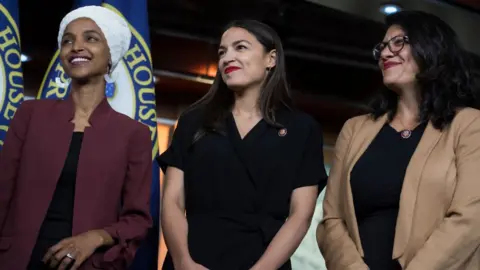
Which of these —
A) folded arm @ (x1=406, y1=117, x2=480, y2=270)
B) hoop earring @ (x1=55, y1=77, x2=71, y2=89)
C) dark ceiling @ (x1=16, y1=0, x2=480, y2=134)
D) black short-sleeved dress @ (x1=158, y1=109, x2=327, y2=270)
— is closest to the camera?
folded arm @ (x1=406, y1=117, x2=480, y2=270)

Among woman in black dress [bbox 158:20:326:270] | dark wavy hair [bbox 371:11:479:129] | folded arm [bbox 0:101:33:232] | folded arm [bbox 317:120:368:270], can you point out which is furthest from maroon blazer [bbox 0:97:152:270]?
dark wavy hair [bbox 371:11:479:129]

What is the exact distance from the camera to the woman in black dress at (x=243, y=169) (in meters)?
2.21

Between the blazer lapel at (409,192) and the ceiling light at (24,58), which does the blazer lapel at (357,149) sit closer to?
the blazer lapel at (409,192)

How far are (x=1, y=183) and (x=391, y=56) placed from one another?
1.32 metres

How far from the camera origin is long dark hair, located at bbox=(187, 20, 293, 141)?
2.42 metres

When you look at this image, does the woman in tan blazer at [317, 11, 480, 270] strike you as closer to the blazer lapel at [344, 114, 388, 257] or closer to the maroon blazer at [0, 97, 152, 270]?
the blazer lapel at [344, 114, 388, 257]

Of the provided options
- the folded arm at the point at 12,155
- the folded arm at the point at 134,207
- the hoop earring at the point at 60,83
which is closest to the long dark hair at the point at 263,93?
the folded arm at the point at 134,207

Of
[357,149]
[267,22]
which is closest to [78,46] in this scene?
[357,149]

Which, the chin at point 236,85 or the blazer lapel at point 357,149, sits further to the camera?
the chin at point 236,85

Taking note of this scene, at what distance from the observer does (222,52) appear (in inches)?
98.2

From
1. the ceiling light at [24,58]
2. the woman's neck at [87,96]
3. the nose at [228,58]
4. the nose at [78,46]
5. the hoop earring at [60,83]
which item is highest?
the nose at [78,46]

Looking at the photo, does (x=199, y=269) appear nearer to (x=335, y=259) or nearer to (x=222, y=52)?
(x=335, y=259)

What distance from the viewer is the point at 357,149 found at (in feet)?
7.93

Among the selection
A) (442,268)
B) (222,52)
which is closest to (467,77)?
(442,268)
